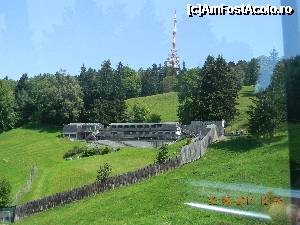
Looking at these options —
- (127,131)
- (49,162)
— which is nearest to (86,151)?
(49,162)

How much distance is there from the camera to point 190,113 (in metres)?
79.6

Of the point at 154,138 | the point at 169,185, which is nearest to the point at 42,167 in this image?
the point at 154,138

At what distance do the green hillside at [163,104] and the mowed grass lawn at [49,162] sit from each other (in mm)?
22987

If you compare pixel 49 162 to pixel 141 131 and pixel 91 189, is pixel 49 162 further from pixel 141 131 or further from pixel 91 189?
pixel 91 189

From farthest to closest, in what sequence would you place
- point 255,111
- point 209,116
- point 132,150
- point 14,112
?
1. point 14,112
2. point 209,116
3. point 132,150
4. point 255,111

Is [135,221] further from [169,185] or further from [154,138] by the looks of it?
[154,138]

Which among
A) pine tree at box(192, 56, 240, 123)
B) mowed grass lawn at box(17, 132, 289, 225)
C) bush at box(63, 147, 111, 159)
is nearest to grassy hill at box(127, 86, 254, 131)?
pine tree at box(192, 56, 240, 123)

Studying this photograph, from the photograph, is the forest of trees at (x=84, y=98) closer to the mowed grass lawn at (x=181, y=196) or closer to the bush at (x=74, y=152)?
the bush at (x=74, y=152)

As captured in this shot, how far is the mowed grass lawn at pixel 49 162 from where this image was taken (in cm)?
5150

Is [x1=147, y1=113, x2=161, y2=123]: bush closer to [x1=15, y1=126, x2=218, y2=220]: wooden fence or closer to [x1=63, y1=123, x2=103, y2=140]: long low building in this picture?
[x1=63, y1=123, x2=103, y2=140]: long low building

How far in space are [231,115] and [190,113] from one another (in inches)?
302

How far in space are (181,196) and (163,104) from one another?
94.9m

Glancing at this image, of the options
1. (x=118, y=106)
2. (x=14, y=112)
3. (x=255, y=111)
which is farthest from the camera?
(x=14, y=112)

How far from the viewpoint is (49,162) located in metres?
72.4
